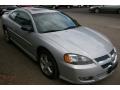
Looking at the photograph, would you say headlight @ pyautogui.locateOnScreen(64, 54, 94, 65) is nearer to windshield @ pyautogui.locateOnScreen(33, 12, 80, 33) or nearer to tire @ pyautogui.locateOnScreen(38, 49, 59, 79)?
tire @ pyautogui.locateOnScreen(38, 49, 59, 79)

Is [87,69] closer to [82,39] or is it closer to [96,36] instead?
[82,39]

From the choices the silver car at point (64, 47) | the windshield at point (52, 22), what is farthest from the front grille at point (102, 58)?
the windshield at point (52, 22)

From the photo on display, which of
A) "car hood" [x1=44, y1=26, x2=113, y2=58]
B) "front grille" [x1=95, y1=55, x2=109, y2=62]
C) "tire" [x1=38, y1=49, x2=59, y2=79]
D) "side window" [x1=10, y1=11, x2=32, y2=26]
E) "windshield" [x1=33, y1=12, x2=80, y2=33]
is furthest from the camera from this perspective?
"side window" [x1=10, y1=11, x2=32, y2=26]

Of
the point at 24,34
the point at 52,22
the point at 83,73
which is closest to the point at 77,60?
the point at 83,73

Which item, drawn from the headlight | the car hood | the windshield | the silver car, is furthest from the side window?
the headlight

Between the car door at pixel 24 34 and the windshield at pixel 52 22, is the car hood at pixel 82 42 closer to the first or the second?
the windshield at pixel 52 22

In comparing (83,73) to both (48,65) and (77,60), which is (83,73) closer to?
(77,60)

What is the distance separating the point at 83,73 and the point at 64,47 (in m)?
0.67

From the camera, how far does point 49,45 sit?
3.97 m

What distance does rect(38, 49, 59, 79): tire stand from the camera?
394cm
